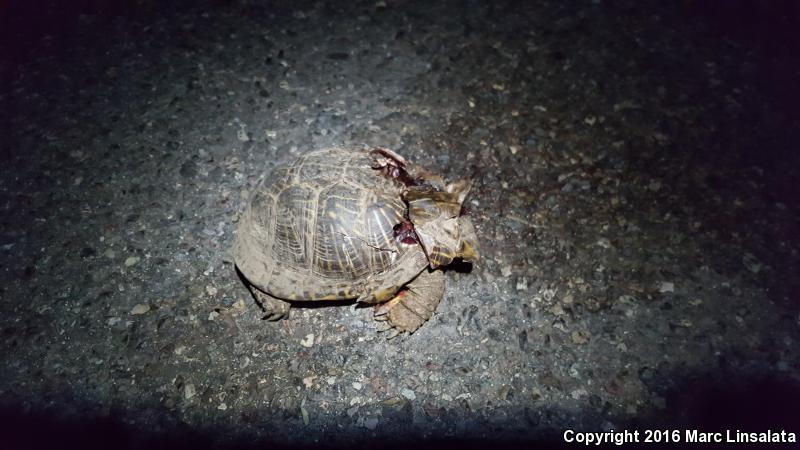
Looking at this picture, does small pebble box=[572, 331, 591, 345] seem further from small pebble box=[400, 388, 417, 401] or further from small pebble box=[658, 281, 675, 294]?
small pebble box=[400, 388, 417, 401]

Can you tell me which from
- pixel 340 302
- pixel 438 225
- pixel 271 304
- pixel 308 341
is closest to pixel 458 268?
pixel 438 225

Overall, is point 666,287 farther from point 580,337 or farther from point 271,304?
point 271,304

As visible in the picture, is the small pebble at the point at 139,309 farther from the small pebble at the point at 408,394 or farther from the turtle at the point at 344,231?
the small pebble at the point at 408,394

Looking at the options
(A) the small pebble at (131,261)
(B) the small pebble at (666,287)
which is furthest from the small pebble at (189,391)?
(B) the small pebble at (666,287)

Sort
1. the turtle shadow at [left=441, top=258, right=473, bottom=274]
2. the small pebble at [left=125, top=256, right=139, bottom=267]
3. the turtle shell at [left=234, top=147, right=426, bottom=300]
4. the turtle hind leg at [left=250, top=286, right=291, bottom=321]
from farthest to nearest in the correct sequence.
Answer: the small pebble at [left=125, top=256, right=139, bottom=267] < the turtle shadow at [left=441, top=258, right=473, bottom=274] < the turtle hind leg at [left=250, top=286, right=291, bottom=321] < the turtle shell at [left=234, top=147, right=426, bottom=300]

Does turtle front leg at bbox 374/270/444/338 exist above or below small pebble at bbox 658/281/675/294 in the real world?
below

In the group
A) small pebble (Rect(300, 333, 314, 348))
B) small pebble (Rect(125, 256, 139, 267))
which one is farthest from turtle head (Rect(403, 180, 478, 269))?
small pebble (Rect(125, 256, 139, 267))

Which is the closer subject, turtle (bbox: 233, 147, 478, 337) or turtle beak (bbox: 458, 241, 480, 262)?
turtle (bbox: 233, 147, 478, 337)
